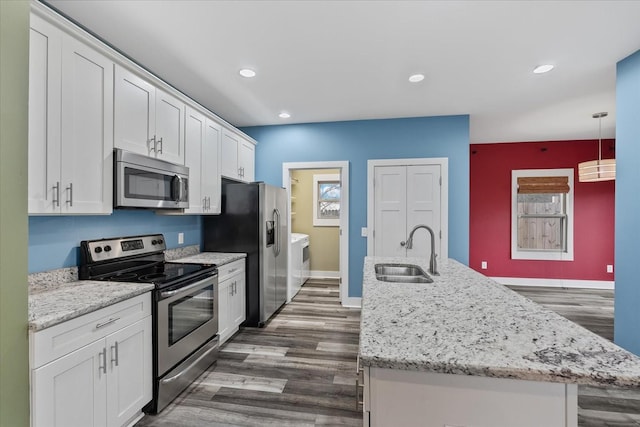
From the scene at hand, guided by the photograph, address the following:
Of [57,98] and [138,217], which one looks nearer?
[57,98]

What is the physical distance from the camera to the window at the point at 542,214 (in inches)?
205

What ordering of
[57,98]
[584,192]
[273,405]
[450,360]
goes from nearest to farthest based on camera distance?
[450,360]
[57,98]
[273,405]
[584,192]

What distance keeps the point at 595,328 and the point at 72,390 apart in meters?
4.96

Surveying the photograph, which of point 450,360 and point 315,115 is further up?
point 315,115

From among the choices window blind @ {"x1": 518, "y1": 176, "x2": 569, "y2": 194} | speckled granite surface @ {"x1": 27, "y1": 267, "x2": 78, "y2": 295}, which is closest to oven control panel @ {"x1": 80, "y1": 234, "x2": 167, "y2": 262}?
speckled granite surface @ {"x1": 27, "y1": 267, "x2": 78, "y2": 295}

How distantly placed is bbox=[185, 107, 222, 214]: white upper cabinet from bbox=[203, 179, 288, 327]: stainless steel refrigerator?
8.5 inches

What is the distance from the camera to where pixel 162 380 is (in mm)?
1953

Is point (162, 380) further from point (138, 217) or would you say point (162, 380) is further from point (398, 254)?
point (398, 254)

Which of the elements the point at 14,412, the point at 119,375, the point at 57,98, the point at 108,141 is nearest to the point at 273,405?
the point at 119,375

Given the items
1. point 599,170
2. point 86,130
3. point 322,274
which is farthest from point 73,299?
point 599,170

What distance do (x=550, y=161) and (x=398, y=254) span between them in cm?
369

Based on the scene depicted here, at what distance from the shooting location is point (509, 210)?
17.7 ft

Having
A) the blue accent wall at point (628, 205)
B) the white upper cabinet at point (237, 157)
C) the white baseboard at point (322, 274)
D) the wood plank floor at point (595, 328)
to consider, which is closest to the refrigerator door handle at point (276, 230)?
the white upper cabinet at point (237, 157)

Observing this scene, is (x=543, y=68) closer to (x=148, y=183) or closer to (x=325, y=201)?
(x=148, y=183)
